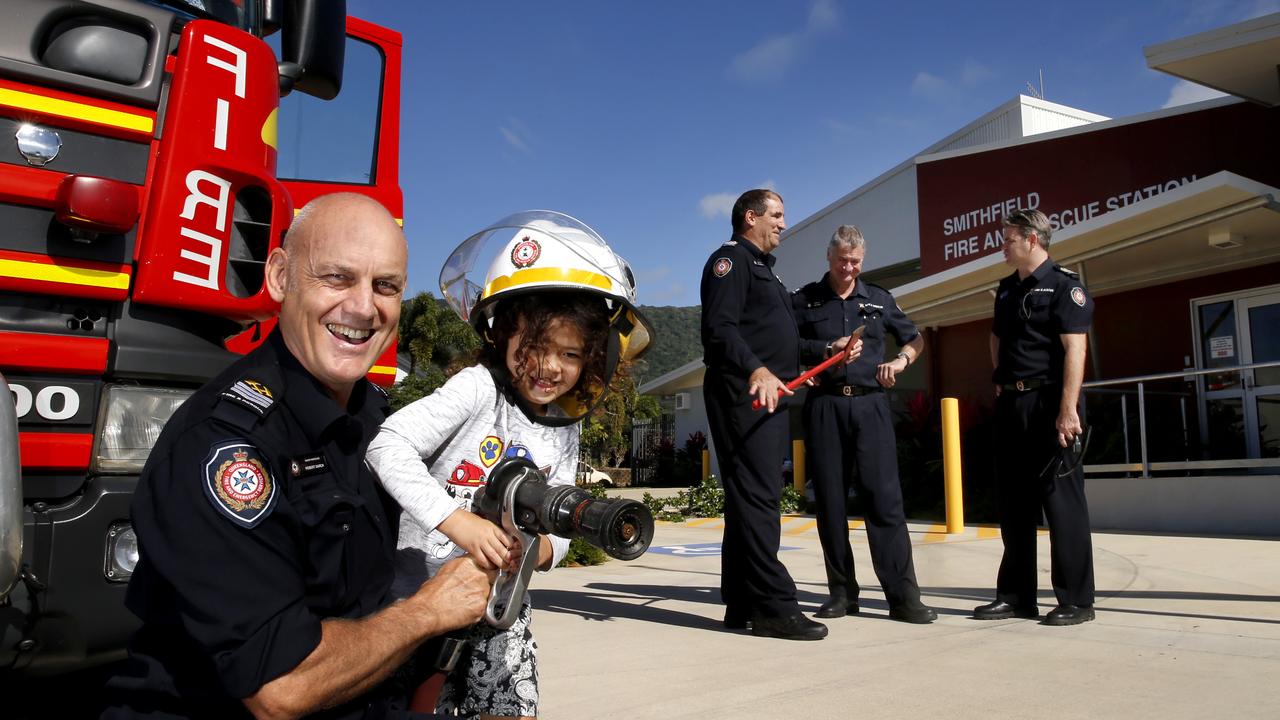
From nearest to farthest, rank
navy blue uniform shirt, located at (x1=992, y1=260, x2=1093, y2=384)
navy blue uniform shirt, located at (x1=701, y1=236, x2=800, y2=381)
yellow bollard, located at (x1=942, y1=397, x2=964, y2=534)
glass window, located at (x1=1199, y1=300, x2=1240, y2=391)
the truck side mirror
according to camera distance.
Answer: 1. the truck side mirror
2. navy blue uniform shirt, located at (x1=701, y1=236, x2=800, y2=381)
3. navy blue uniform shirt, located at (x1=992, y1=260, x2=1093, y2=384)
4. yellow bollard, located at (x1=942, y1=397, x2=964, y2=534)
5. glass window, located at (x1=1199, y1=300, x2=1240, y2=391)

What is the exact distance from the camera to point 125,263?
250 cm

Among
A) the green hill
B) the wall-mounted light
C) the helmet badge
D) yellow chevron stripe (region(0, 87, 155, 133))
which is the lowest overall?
the helmet badge

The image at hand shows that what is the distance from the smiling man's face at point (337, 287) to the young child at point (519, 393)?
0.32 m

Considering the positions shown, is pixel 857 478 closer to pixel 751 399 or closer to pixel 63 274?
pixel 751 399

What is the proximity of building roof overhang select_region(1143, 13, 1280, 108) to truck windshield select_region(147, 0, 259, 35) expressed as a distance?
881cm

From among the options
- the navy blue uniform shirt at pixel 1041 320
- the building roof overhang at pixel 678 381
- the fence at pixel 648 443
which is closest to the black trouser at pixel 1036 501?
the navy blue uniform shirt at pixel 1041 320

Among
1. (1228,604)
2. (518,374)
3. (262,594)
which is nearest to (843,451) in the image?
(1228,604)

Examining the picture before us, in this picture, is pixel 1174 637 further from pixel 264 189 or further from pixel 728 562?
pixel 264 189

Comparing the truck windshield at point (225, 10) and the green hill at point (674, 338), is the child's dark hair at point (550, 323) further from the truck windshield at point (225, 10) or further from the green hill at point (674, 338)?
the green hill at point (674, 338)

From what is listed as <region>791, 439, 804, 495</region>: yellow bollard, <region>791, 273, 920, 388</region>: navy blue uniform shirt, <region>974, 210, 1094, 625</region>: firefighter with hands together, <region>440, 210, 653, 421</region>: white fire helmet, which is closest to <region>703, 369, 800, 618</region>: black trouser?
<region>791, 273, 920, 388</region>: navy blue uniform shirt

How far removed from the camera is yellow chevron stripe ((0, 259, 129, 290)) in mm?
2344

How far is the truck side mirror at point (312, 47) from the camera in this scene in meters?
3.34

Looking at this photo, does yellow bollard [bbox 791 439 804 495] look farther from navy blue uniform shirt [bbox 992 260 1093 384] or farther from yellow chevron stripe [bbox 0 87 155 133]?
yellow chevron stripe [bbox 0 87 155 133]

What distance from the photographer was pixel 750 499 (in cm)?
422
